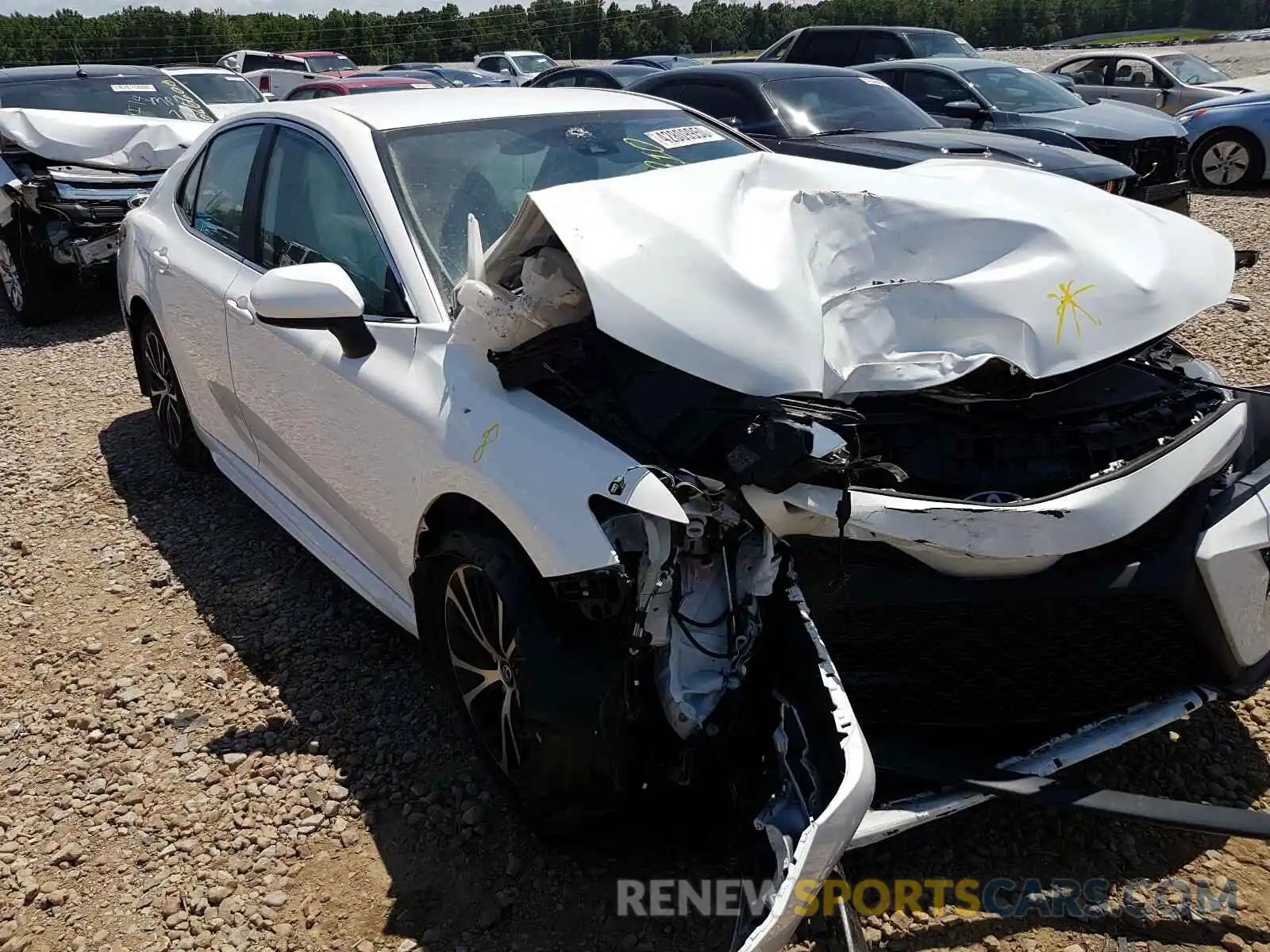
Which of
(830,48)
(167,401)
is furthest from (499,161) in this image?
(830,48)

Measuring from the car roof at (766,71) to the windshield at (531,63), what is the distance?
1730cm

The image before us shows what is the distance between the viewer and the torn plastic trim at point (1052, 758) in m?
2.02

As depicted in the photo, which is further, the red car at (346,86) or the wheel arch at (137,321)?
the red car at (346,86)

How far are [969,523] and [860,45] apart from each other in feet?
39.7

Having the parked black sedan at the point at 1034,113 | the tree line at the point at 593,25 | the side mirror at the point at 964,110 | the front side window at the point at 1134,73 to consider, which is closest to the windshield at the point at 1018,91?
the parked black sedan at the point at 1034,113

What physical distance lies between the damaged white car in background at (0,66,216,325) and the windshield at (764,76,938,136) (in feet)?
15.1

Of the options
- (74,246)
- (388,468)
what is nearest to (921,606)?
(388,468)

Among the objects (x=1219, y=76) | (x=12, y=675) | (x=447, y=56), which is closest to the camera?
(x=12, y=675)

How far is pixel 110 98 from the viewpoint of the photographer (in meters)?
8.11

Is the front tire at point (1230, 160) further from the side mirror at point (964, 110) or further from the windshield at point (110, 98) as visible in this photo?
the windshield at point (110, 98)

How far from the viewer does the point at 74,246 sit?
23.1 ft

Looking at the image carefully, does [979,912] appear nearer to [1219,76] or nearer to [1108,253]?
[1108,253]

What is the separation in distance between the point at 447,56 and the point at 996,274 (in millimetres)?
50664

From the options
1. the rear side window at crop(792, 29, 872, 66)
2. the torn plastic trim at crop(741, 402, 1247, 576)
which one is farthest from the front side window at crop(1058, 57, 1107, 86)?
the torn plastic trim at crop(741, 402, 1247, 576)
